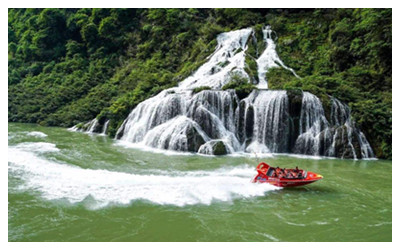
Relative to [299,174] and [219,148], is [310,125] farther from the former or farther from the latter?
[299,174]

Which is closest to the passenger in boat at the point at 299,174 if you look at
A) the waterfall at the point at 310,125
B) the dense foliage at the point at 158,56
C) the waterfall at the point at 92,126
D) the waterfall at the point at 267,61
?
the waterfall at the point at 310,125

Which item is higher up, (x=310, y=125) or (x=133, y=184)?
(x=310, y=125)

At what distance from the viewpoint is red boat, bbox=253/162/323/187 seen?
10148 mm

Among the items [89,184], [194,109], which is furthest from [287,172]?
[194,109]

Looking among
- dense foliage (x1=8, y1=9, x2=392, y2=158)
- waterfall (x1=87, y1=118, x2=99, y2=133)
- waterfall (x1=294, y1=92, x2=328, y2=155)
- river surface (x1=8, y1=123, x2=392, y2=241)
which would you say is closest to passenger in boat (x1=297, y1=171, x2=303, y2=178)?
river surface (x1=8, y1=123, x2=392, y2=241)

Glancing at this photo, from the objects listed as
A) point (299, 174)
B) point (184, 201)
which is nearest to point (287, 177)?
point (299, 174)

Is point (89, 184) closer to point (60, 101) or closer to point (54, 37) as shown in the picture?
point (60, 101)

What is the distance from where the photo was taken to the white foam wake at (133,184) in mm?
9344

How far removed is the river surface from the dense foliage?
7041 mm

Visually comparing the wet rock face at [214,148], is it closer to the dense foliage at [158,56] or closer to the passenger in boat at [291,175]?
the dense foliage at [158,56]

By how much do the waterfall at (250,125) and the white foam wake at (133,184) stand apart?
463 cm

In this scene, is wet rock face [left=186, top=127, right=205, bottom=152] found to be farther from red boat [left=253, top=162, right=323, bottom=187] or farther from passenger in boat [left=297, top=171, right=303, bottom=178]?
passenger in boat [left=297, top=171, right=303, bottom=178]

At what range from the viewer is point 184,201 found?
9.13m

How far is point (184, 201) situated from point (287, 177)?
11.6 feet
